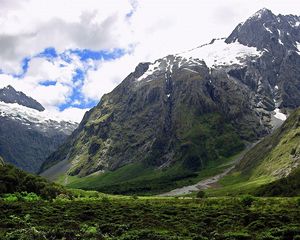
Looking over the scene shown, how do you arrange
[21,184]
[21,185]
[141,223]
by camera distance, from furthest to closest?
[21,184], [21,185], [141,223]

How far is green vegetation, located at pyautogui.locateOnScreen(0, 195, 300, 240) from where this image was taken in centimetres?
5156

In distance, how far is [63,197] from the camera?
358 ft

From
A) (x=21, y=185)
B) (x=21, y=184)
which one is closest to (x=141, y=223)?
(x=21, y=185)

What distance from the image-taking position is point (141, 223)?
2466 inches

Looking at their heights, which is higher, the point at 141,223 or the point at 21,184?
the point at 21,184

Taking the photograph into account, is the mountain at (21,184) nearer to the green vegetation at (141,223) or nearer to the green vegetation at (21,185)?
the green vegetation at (21,185)

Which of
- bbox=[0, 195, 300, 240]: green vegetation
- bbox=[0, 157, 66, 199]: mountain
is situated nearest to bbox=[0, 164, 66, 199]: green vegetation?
bbox=[0, 157, 66, 199]: mountain

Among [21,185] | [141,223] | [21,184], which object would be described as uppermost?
[21,184]

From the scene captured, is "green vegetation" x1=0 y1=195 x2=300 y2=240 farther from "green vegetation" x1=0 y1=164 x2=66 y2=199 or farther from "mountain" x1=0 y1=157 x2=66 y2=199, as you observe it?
"mountain" x1=0 y1=157 x2=66 y2=199

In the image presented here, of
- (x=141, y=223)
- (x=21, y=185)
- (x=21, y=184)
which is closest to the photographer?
(x=141, y=223)

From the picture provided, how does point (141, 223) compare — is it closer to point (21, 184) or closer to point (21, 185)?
point (21, 185)

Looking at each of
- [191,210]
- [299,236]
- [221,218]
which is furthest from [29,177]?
[299,236]

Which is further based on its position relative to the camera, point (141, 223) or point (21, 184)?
point (21, 184)

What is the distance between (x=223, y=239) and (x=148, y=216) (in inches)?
828
